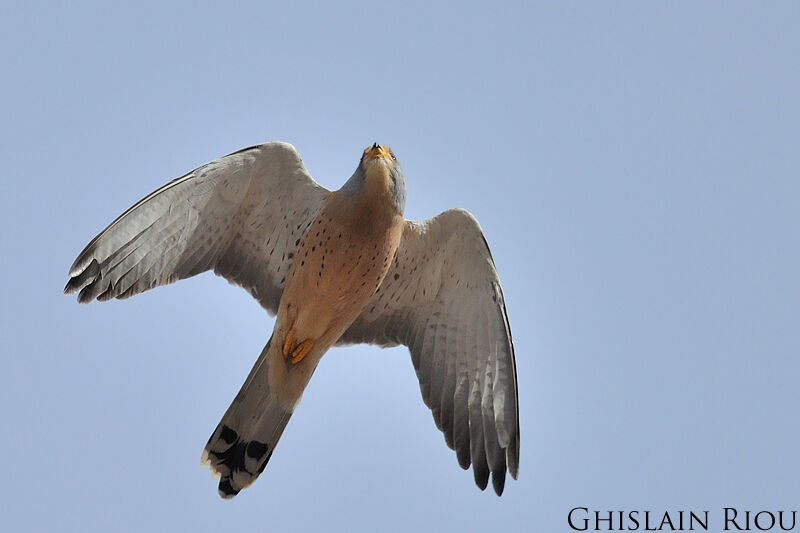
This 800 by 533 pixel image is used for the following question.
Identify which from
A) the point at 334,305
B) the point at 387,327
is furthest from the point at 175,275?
the point at 387,327

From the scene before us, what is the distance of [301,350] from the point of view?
9.73 metres

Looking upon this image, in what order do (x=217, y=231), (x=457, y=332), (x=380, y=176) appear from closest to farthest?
(x=380, y=176) → (x=217, y=231) → (x=457, y=332)

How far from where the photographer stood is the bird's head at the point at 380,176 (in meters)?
9.27

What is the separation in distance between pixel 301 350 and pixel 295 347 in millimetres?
59

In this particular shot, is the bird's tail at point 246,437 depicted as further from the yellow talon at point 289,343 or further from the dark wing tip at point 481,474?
the dark wing tip at point 481,474

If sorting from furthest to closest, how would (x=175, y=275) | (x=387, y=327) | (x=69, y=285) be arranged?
1. (x=387, y=327)
2. (x=175, y=275)
3. (x=69, y=285)

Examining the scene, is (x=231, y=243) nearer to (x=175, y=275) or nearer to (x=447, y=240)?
(x=175, y=275)

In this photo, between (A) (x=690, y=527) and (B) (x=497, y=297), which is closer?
(B) (x=497, y=297)

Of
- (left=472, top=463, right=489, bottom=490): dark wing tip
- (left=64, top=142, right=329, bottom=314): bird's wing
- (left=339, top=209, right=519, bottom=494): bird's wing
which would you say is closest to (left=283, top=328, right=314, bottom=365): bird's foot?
(left=64, top=142, right=329, bottom=314): bird's wing

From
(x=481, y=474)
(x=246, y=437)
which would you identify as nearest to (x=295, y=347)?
(x=246, y=437)

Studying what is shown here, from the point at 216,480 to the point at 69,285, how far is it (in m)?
2.02

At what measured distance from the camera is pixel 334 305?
9.64 metres

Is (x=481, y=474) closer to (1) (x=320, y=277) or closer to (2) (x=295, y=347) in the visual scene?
(2) (x=295, y=347)

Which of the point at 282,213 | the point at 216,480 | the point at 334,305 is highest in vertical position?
the point at 282,213
